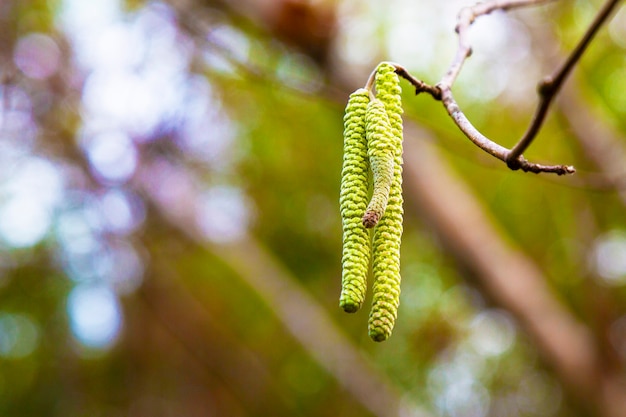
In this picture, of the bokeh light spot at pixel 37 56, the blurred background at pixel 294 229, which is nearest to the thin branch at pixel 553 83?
the blurred background at pixel 294 229

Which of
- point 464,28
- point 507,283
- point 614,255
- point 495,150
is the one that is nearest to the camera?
point 495,150

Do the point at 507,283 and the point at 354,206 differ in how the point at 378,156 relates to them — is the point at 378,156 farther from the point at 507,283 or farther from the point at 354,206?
the point at 507,283

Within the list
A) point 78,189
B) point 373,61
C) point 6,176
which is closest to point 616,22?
point 373,61

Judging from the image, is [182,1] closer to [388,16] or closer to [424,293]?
[388,16]

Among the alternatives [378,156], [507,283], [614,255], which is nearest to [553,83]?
[378,156]

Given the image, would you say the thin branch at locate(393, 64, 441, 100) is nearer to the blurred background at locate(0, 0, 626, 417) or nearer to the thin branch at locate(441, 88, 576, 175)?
the thin branch at locate(441, 88, 576, 175)

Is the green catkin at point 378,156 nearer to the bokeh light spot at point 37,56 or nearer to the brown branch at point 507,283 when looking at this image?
the brown branch at point 507,283

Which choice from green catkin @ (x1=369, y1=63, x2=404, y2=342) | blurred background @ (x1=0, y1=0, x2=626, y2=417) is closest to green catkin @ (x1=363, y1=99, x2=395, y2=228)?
green catkin @ (x1=369, y1=63, x2=404, y2=342)
